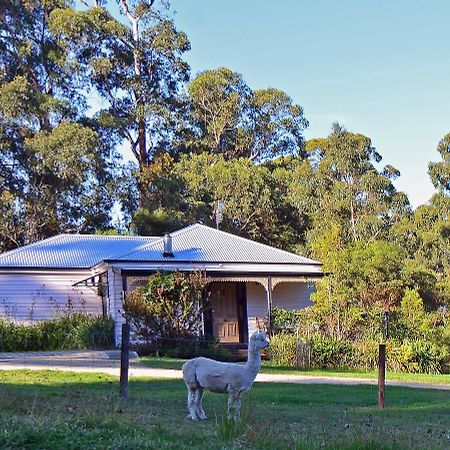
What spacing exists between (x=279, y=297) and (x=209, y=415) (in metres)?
20.7

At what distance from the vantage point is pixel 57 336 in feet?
→ 81.7

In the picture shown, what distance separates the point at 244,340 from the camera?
29.3 metres

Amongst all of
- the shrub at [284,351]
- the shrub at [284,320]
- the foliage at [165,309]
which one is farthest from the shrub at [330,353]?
the foliage at [165,309]

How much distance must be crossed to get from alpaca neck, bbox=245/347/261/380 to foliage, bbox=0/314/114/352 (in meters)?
15.0

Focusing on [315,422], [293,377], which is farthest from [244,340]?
[315,422]

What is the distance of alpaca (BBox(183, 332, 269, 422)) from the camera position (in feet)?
31.7

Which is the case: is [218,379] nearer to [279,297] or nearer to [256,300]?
[256,300]

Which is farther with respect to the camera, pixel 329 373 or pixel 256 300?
pixel 256 300

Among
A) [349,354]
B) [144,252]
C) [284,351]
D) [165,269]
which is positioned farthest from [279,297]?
[349,354]

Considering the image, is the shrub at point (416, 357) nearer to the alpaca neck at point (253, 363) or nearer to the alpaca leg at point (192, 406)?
the alpaca neck at point (253, 363)

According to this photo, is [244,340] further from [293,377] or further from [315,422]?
[315,422]

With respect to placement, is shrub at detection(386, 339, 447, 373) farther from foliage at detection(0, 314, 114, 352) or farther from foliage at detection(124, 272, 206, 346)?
foliage at detection(0, 314, 114, 352)

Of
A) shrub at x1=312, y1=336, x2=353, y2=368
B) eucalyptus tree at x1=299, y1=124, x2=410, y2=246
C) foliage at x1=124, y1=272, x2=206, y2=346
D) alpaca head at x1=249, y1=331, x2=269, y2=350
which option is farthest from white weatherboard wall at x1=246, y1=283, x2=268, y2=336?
alpaca head at x1=249, y1=331, x2=269, y2=350

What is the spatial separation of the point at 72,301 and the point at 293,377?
13.3 meters
